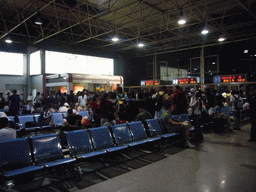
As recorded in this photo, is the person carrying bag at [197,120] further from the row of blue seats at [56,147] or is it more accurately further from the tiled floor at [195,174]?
the row of blue seats at [56,147]

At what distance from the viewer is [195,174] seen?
4031 millimetres

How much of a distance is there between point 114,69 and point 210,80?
10.4 metres

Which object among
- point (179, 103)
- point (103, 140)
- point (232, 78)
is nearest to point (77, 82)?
point (179, 103)

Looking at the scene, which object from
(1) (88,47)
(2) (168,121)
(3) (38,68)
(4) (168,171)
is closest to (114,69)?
(1) (88,47)

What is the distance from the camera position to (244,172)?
13.5ft

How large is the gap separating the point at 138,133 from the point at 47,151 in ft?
8.11

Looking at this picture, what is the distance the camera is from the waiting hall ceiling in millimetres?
12477

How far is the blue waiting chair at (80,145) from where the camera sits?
162 inches

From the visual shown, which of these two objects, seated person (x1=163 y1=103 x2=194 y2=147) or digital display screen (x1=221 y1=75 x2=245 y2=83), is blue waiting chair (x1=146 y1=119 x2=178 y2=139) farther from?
digital display screen (x1=221 y1=75 x2=245 y2=83)

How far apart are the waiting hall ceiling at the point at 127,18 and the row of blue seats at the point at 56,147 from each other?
8.07m

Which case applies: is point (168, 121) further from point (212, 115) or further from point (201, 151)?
point (212, 115)

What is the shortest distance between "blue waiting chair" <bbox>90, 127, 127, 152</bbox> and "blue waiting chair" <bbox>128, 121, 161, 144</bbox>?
76 centimetres

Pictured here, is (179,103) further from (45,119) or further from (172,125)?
(45,119)

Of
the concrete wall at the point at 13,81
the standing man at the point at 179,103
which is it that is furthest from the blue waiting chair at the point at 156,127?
the concrete wall at the point at 13,81
